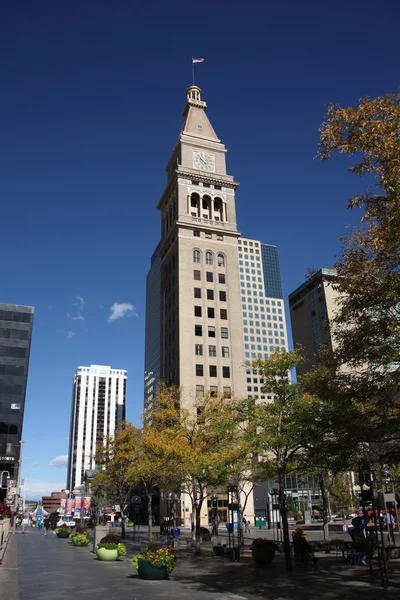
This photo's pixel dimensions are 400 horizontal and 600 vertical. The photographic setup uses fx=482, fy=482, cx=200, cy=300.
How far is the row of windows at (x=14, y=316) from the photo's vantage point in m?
97.7

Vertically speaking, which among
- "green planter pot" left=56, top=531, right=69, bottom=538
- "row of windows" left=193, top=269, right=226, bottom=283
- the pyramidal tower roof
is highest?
the pyramidal tower roof

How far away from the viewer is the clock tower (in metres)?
74.2

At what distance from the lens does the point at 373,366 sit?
59.2 ft

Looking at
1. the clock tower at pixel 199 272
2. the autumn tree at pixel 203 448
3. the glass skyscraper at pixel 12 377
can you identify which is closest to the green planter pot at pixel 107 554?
the autumn tree at pixel 203 448

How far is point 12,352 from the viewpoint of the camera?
94.9 m

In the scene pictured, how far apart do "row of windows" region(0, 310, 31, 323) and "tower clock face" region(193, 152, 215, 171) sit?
46349 millimetres

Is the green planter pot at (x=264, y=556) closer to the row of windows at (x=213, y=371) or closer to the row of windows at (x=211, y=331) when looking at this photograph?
the row of windows at (x=213, y=371)

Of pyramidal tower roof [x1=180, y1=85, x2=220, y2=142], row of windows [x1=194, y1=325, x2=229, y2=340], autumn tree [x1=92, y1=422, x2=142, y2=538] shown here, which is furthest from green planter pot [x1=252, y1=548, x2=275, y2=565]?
pyramidal tower roof [x1=180, y1=85, x2=220, y2=142]

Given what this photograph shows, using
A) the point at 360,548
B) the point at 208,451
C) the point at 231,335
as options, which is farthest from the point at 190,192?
the point at 360,548

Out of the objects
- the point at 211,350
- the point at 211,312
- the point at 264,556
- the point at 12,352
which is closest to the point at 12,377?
the point at 12,352

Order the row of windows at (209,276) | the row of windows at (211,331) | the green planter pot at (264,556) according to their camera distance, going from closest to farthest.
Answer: the green planter pot at (264,556) < the row of windows at (211,331) < the row of windows at (209,276)

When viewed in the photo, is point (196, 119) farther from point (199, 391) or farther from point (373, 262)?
A: point (373, 262)

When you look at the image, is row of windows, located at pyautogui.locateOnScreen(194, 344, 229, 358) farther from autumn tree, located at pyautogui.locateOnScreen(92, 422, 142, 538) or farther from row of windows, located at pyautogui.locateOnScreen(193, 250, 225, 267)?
autumn tree, located at pyautogui.locateOnScreen(92, 422, 142, 538)

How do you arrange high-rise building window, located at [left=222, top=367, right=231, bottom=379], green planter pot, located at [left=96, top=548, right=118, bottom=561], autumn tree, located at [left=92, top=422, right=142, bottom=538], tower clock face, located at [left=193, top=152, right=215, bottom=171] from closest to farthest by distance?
green planter pot, located at [left=96, top=548, right=118, bottom=561] → autumn tree, located at [left=92, top=422, right=142, bottom=538] → high-rise building window, located at [left=222, top=367, right=231, bottom=379] → tower clock face, located at [left=193, top=152, right=215, bottom=171]
